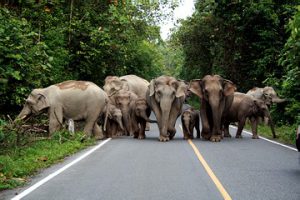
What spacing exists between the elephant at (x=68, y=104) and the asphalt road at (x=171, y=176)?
148 inches

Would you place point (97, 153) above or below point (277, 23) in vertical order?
below

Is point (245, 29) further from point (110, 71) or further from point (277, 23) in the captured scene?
point (110, 71)

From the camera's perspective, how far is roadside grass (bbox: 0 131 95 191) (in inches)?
427

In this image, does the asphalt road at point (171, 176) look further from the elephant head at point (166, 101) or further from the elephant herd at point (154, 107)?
the elephant herd at point (154, 107)

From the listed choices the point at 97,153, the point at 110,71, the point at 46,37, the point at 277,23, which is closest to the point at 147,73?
the point at 110,71

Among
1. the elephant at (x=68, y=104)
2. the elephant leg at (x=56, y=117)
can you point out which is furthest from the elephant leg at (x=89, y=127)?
the elephant leg at (x=56, y=117)

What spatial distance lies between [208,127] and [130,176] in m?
10.3

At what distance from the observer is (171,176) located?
35.7ft

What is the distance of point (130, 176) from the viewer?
35.8 feet

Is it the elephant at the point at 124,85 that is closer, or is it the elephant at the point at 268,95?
the elephant at the point at 124,85

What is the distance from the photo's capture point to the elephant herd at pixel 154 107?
65.0ft

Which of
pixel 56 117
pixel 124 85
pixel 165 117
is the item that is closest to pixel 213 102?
pixel 165 117

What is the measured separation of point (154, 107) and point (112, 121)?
2619 mm

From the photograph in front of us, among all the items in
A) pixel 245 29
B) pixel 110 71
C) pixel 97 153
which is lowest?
pixel 97 153
